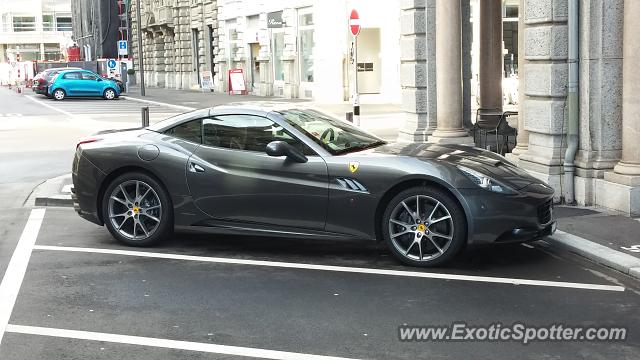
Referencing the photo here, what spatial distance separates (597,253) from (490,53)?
1126 cm

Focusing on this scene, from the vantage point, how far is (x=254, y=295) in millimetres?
6414

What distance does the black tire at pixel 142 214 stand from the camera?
8156 millimetres

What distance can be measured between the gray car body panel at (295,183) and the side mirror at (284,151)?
2.8 inches

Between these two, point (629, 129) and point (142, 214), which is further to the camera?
point (629, 129)

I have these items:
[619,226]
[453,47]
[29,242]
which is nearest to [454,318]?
[619,226]

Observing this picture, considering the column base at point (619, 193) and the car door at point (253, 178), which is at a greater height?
Result: the car door at point (253, 178)

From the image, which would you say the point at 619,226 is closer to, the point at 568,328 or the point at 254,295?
the point at 568,328

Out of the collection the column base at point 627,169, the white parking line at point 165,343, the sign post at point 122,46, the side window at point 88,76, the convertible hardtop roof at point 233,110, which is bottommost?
the white parking line at point 165,343

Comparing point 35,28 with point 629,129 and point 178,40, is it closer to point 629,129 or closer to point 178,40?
point 178,40

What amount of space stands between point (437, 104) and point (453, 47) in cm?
106

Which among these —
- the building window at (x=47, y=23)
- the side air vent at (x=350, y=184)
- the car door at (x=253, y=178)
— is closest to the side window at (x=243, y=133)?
the car door at (x=253, y=178)

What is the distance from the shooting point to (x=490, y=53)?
1812 cm

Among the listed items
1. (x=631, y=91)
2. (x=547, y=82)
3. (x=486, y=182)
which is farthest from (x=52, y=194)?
(x=631, y=91)

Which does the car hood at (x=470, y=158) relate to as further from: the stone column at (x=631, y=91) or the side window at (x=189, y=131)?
the stone column at (x=631, y=91)
